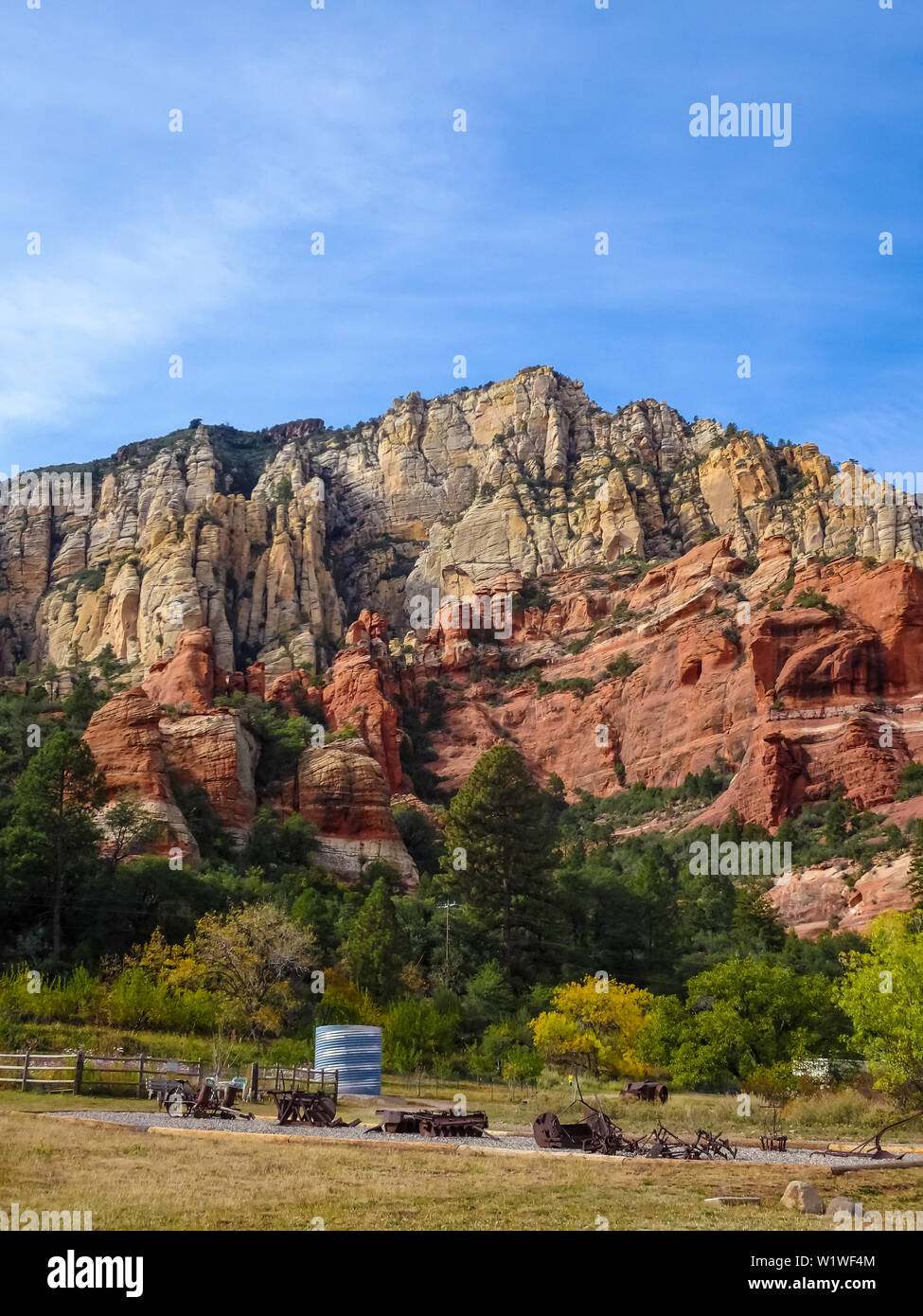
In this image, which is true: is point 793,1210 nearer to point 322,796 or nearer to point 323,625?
point 322,796

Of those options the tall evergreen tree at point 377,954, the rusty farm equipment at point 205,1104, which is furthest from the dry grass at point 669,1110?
the tall evergreen tree at point 377,954

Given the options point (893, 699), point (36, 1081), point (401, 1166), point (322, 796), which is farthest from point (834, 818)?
point (401, 1166)

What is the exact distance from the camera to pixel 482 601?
5674 inches

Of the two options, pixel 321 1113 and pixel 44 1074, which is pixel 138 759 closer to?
pixel 44 1074

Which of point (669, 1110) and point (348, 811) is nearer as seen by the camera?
point (669, 1110)

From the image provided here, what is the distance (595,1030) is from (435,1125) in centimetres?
2480

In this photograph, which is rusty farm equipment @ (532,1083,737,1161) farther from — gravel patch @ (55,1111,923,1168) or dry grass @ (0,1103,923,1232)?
dry grass @ (0,1103,923,1232)

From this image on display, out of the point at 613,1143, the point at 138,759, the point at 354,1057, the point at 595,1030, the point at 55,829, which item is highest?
the point at 138,759

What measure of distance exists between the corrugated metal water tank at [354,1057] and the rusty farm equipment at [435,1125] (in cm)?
1132

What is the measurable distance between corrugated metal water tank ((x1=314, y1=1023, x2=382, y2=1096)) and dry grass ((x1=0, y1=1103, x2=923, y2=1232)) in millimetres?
14320

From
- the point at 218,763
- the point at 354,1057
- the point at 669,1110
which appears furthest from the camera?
the point at 218,763

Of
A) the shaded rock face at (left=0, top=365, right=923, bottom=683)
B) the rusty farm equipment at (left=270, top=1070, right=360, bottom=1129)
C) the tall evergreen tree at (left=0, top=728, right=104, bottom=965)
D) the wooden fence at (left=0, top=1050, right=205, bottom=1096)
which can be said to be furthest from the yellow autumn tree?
the shaded rock face at (left=0, top=365, right=923, bottom=683)

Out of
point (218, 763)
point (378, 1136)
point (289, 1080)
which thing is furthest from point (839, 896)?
point (378, 1136)

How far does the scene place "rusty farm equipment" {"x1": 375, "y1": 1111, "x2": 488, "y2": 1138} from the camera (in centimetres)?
2416
